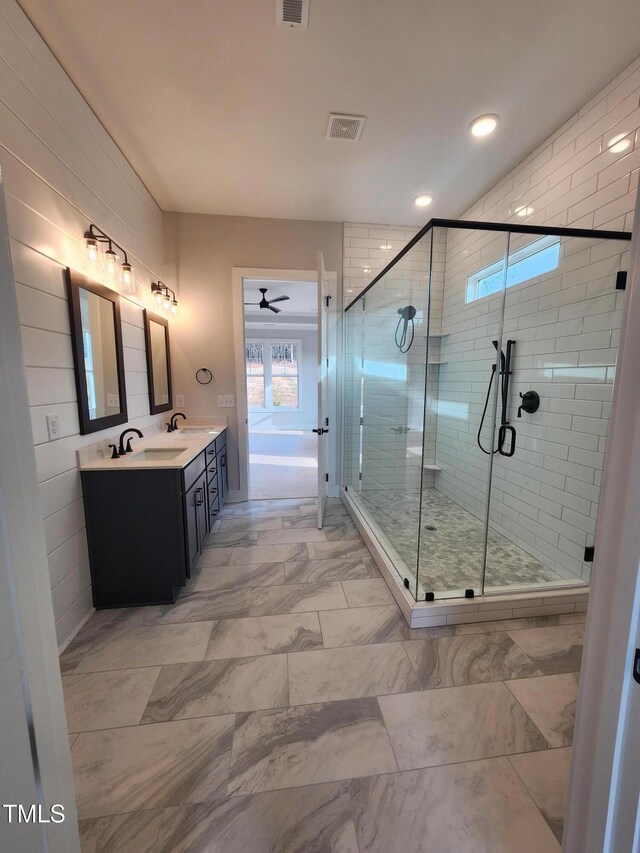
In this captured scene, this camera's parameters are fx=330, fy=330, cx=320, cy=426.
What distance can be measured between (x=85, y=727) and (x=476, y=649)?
5.87 feet

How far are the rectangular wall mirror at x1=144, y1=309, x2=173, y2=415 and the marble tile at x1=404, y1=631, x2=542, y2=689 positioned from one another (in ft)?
8.89

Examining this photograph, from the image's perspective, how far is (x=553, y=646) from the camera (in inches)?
68.3

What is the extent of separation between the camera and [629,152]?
1790 mm

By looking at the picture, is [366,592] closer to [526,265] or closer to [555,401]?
[555,401]

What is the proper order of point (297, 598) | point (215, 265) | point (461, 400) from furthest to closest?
point (215, 265)
point (461, 400)
point (297, 598)

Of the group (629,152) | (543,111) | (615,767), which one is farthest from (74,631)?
(543,111)

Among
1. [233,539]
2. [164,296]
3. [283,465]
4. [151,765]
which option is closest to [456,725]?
[151,765]

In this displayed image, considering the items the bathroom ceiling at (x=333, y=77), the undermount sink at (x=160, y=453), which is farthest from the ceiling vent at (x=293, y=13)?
the undermount sink at (x=160, y=453)

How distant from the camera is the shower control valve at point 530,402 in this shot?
2.43m

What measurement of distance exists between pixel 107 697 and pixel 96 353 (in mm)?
1802

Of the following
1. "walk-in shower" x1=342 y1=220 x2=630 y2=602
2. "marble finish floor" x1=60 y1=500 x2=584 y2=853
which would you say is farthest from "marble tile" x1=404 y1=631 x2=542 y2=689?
"walk-in shower" x1=342 y1=220 x2=630 y2=602

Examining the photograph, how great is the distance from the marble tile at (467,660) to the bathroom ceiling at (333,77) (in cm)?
306

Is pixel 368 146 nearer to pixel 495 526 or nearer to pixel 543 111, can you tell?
pixel 543 111

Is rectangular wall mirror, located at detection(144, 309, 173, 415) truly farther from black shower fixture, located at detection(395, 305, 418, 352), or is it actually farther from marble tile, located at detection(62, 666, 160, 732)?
black shower fixture, located at detection(395, 305, 418, 352)
